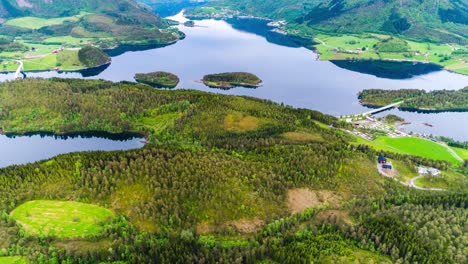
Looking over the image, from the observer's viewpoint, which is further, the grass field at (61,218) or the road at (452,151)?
the road at (452,151)

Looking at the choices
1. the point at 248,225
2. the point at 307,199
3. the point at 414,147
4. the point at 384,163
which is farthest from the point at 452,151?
the point at 248,225

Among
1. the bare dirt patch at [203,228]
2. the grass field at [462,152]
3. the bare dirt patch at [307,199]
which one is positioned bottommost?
the bare dirt patch at [203,228]

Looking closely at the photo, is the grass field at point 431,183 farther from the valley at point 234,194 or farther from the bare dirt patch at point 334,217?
the bare dirt patch at point 334,217

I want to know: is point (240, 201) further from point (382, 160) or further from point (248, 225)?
point (382, 160)

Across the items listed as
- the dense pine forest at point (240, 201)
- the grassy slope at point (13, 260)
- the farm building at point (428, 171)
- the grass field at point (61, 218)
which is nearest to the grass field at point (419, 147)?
the dense pine forest at point (240, 201)

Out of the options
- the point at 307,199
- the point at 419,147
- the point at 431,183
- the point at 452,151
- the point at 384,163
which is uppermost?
the point at 384,163

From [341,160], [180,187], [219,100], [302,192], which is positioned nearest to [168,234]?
[180,187]

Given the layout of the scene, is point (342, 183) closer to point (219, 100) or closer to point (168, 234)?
point (168, 234)
